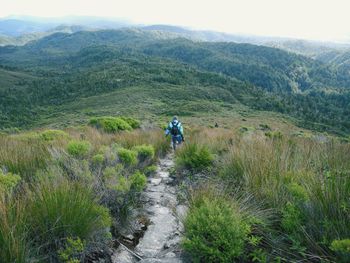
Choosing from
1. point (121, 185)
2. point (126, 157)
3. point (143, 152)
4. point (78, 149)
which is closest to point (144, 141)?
point (143, 152)

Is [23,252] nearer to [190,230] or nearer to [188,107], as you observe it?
[190,230]

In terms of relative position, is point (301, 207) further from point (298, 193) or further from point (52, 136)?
point (52, 136)

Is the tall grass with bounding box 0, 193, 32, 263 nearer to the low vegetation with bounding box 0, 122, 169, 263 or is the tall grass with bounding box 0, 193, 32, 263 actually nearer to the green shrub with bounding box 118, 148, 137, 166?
the low vegetation with bounding box 0, 122, 169, 263

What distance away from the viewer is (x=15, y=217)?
118 inches

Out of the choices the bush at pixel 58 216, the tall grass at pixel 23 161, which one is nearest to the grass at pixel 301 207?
the bush at pixel 58 216

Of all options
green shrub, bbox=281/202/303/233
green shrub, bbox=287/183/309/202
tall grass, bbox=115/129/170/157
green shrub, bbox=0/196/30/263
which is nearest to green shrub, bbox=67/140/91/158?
tall grass, bbox=115/129/170/157

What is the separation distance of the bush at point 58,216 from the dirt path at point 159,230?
604 mm

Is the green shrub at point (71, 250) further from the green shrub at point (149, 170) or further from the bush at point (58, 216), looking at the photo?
the green shrub at point (149, 170)

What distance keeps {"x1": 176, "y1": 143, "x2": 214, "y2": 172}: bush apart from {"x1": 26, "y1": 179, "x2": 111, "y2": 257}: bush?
3.94m

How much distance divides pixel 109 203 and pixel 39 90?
12734cm

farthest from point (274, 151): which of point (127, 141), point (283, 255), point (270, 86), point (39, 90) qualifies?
point (270, 86)

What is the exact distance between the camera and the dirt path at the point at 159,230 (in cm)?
379

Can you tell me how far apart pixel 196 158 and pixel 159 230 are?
286 centimetres

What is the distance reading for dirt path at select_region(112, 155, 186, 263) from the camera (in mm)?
3793
